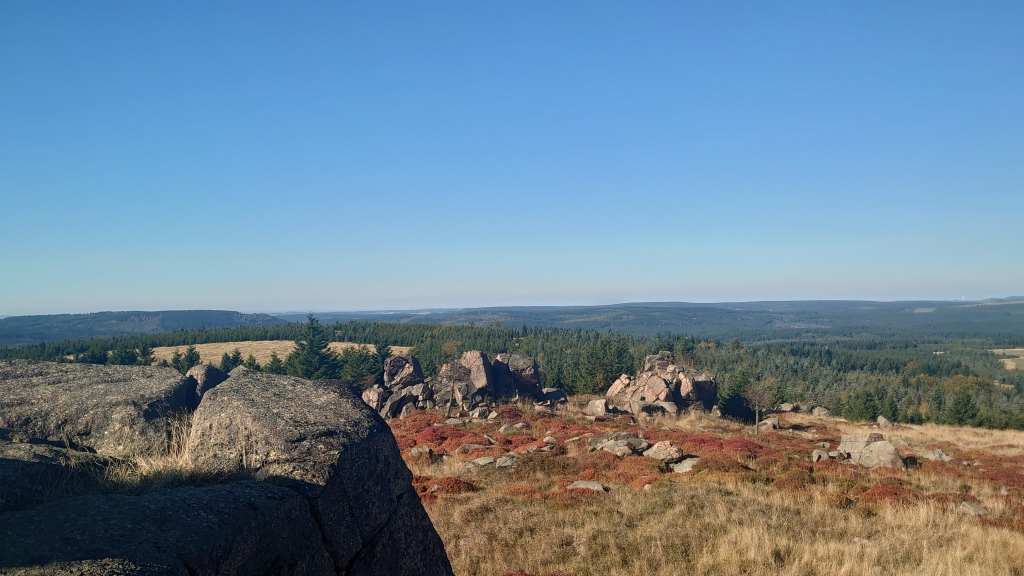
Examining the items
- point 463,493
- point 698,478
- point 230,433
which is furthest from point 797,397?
point 230,433

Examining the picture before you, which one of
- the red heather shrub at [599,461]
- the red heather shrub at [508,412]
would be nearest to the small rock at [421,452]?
the red heather shrub at [599,461]

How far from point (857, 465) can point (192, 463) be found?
28.4 meters

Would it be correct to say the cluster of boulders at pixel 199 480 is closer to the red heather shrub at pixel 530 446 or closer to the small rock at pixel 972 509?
the small rock at pixel 972 509

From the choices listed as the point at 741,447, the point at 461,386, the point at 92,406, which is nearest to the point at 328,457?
the point at 92,406

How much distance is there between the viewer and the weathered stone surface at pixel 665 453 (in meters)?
24.9

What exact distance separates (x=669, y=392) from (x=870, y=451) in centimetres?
2744

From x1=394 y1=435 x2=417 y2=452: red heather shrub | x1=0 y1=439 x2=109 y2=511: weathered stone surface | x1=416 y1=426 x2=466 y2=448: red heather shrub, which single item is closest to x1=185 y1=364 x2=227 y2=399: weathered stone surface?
x1=0 y1=439 x2=109 y2=511: weathered stone surface

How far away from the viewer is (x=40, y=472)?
5492mm

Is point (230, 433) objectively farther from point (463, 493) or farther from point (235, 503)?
point (463, 493)

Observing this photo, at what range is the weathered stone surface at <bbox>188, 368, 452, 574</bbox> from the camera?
6.48 metres

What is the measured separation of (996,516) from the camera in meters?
15.5

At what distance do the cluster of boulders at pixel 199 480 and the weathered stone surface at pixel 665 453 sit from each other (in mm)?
19204

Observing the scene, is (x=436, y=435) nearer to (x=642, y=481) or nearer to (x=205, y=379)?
(x=642, y=481)

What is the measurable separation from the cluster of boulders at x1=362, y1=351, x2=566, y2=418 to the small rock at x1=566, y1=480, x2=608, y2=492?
27.4 metres
